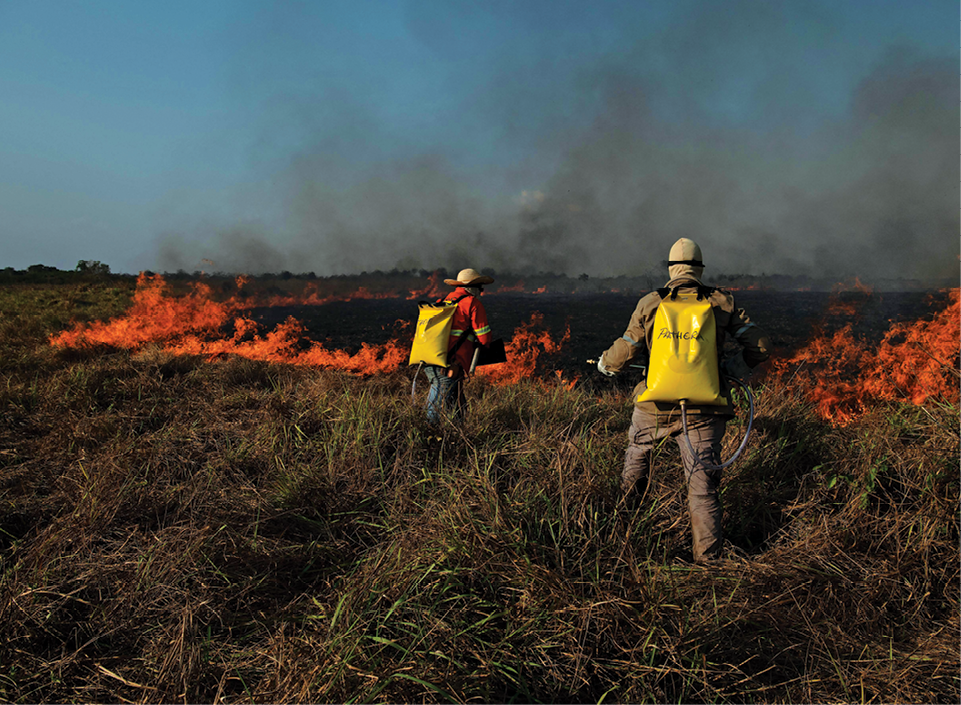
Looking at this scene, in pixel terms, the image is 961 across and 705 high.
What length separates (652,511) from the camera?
3047mm

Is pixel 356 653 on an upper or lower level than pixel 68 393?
lower

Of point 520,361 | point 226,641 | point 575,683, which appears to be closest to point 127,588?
point 226,641

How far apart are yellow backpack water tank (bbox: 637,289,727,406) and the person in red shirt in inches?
99.4

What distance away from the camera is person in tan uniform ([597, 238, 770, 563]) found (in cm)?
297

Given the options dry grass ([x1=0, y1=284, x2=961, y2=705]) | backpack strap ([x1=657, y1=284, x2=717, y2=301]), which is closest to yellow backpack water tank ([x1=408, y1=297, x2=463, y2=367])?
dry grass ([x1=0, y1=284, x2=961, y2=705])

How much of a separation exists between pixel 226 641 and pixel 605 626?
5.98 feet

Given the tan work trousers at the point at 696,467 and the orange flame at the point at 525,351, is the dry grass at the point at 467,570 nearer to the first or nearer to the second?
the tan work trousers at the point at 696,467

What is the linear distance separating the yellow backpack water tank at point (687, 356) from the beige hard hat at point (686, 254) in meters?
0.33

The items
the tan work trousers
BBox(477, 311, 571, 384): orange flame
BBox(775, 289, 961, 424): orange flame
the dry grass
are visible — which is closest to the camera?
the dry grass

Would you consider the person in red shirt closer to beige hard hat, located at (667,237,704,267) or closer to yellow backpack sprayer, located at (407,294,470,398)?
yellow backpack sprayer, located at (407,294,470,398)

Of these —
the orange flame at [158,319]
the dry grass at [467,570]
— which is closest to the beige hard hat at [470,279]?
the dry grass at [467,570]

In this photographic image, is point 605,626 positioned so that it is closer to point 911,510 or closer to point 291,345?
point 911,510

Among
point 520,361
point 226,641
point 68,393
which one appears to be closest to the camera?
point 226,641

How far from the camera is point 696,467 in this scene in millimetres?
3021
